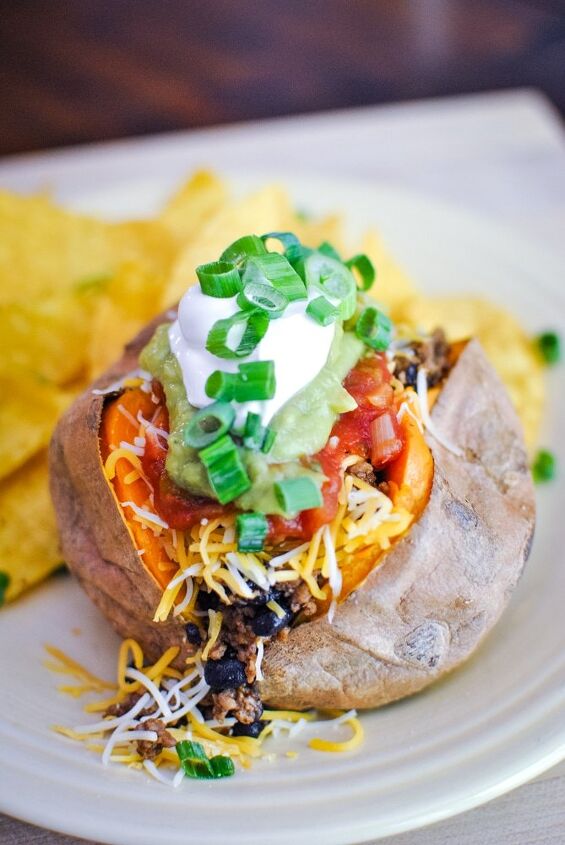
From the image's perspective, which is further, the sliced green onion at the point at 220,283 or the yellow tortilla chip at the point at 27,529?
the yellow tortilla chip at the point at 27,529

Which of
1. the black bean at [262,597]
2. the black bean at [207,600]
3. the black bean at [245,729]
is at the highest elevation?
the black bean at [262,597]

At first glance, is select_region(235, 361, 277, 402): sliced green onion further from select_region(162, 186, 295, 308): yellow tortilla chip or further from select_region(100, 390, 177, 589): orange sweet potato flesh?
select_region(162, 186, 295, 308): yellow tortilla chip

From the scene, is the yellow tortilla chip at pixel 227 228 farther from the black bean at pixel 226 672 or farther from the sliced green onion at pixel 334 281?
the black bean at pixel 226 672

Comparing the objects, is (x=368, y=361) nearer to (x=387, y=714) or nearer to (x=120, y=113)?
(x=387, y=714)

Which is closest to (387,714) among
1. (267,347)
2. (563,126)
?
(267,347)

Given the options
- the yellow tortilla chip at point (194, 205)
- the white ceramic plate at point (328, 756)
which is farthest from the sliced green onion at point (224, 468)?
the yellow tortilla chip at point (194, 205)

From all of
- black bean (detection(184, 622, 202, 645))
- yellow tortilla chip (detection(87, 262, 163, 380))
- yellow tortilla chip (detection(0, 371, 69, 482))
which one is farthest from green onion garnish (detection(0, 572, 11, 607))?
black bean (detection(184, 622, 202, 645))

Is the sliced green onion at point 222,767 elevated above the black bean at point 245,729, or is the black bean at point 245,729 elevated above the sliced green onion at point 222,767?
the black bean at point 245,729
